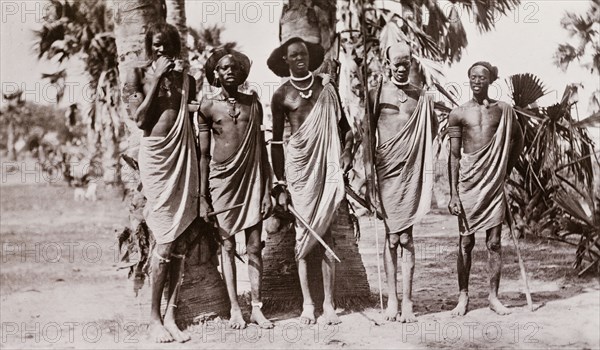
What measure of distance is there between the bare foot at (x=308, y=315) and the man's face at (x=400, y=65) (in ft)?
6.17

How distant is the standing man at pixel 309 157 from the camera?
15.2 ft

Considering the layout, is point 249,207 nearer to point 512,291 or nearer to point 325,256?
point 325,256

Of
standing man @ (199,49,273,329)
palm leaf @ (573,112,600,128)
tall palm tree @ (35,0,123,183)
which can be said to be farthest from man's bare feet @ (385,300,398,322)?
tall palm tree @ (35,0,123,183)

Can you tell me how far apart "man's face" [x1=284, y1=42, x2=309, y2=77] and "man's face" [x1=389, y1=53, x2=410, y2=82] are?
66 centimetres

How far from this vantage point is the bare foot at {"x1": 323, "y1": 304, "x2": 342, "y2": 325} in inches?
180

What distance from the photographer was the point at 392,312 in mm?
4684

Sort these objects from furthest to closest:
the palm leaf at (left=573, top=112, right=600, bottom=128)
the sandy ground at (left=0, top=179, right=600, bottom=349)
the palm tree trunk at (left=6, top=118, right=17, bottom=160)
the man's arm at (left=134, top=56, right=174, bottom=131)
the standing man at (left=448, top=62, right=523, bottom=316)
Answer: the palm tree trunk at (left=6, top=118, right=17, bottom=160), the palm leaf at (left=573, top=112, right=600, bottom=128), the standing man at (left=448, top=62, right=523, bottom=316), the sandy ground at (left=0, top=179, right=600, bottom=349), the man's arm at (left=134, top=56, right=174, bottom=131)

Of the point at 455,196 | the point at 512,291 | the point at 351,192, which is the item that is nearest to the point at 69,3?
the point at 351,192

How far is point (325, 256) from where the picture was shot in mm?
4695

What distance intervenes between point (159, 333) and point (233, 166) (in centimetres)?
130

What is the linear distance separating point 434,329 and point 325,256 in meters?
0.98

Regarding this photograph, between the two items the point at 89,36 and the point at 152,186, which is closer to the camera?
the point at 152,186

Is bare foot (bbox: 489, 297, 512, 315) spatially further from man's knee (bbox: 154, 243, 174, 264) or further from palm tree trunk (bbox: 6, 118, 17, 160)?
palm tree trunk (bbox: 6, 118, 17, 160)

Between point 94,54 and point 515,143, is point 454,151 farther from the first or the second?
point 94,54
